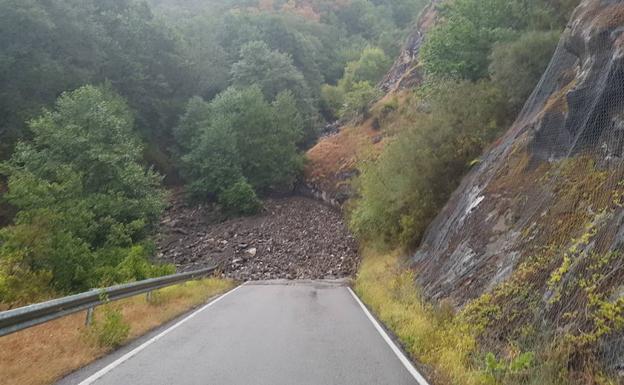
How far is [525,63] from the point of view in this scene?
1795 centimetres

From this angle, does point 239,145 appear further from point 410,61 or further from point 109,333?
point 109,333

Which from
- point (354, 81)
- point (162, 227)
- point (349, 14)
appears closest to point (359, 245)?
point (162, 227)

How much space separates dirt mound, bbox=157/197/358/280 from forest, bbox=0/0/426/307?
2.61 m

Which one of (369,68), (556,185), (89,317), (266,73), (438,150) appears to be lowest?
(89,317)

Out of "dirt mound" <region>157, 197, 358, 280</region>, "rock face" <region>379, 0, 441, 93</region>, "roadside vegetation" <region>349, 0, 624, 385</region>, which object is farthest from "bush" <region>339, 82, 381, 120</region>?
"roadside vegetation" <region>349, 0, 624, 385</region>

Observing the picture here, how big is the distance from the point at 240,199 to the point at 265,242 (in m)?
7.43

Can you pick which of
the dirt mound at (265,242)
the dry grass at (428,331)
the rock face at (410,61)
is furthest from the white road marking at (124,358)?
the rock face at (410,61)

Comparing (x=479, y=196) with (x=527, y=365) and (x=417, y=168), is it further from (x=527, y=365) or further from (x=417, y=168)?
(x=527, y=365)

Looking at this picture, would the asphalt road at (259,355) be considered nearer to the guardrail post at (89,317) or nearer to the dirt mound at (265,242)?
the guardrail post at (89,317)

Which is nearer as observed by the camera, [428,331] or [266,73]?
[428,331]

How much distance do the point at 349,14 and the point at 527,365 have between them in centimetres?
9454

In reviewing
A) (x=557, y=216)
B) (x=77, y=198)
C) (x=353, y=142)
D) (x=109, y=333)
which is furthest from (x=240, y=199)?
(x=557, y=216)

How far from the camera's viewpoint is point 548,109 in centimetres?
1240

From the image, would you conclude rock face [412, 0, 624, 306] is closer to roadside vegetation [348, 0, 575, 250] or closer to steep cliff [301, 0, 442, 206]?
roadside vegetation [348, 0, 575, 250]
